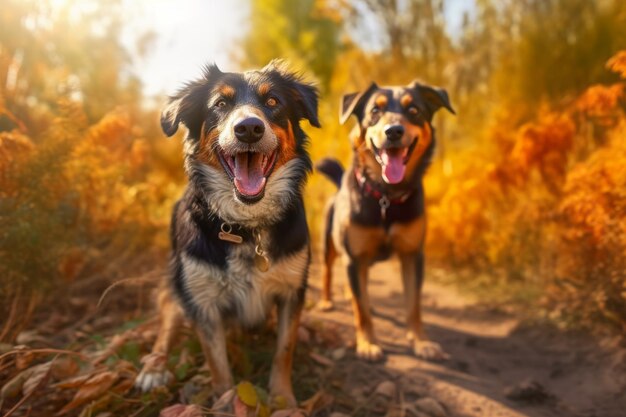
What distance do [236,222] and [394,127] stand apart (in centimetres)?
138

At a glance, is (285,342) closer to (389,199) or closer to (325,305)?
(389,199)

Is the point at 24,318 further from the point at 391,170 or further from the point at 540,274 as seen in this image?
the point at 540,274

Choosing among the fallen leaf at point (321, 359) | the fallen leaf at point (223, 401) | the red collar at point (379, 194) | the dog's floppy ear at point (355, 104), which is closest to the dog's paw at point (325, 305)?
the fallen leaf at point (321, 359)

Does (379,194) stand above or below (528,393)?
above

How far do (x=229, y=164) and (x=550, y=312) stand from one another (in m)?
3.14

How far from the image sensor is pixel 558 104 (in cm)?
573

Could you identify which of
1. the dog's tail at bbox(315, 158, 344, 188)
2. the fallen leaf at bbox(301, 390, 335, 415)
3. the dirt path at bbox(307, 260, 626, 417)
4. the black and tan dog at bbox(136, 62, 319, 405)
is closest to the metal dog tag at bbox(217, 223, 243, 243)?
the black and tan dog at bbox(136, 62, 319, 405)

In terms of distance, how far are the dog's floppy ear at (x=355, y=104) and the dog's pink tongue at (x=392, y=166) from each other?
0.52 m

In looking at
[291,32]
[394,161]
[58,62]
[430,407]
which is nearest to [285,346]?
[430,407]

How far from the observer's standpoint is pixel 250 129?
2.40 m

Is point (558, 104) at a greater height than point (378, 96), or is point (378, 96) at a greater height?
point (558, 104)

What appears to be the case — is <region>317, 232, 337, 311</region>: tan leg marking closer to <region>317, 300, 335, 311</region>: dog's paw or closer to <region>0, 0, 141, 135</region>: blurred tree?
<region>317, 300, 335, 311</region>: dog's paw

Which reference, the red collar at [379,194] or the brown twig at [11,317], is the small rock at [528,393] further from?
the brown twig at [11,317]

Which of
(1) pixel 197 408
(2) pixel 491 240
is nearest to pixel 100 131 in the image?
(1) pixel 197 408
